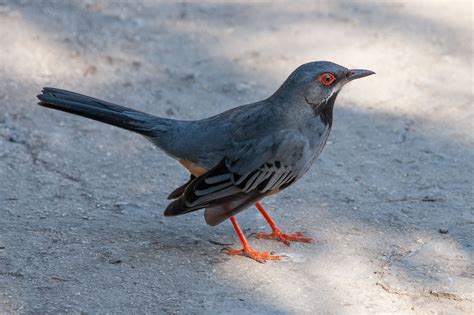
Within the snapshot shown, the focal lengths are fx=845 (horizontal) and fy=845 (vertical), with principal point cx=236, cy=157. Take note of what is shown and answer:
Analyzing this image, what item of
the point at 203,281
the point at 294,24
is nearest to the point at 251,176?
the point at 203,281

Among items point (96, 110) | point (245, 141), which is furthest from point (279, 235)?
point (96, 110)

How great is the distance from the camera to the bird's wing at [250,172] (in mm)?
6000

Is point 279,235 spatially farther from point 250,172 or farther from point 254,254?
point 250,172

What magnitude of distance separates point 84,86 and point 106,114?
2.67 m

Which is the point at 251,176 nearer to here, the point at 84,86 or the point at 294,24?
the point at 84,86

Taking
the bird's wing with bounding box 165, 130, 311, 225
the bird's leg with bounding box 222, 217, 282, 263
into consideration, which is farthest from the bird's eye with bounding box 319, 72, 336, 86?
the bird's leg with bounding box 222, 217, 282, 263

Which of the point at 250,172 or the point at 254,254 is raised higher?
the point at 250,172

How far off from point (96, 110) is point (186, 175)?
153 centimetres

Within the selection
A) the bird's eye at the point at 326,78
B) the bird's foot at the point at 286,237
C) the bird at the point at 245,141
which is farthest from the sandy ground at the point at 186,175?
the bird's eye at the point at 326,78

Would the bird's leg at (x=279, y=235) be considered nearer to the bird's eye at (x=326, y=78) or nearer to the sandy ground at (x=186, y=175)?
the sandy ground at (x=186, y=175)

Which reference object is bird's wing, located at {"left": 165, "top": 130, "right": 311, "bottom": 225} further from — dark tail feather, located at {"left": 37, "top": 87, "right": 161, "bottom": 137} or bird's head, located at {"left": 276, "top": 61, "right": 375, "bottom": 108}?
dark tail feather, located at {"left": 37, "top": 87, "right": 161, "bottom": 137}

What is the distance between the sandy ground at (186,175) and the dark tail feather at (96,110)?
82cm

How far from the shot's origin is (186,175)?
301 inches

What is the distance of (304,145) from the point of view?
6.20m
